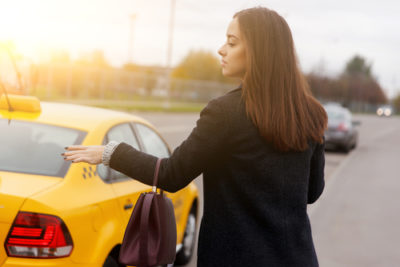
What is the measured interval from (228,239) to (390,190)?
373 inches

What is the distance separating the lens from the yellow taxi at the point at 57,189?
109 inches

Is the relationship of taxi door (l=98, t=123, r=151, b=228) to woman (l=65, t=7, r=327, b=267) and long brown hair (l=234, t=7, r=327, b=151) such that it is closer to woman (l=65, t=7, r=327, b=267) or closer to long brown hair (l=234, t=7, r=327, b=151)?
woman (l=65, t=7, r=327, b=267)

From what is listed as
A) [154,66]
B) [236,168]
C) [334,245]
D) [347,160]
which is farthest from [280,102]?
[154,66]

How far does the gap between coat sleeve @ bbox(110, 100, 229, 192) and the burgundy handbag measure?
5cm

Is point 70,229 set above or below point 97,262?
above

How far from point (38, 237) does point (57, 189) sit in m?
0.29

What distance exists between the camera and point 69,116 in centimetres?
376

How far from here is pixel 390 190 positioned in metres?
10.6

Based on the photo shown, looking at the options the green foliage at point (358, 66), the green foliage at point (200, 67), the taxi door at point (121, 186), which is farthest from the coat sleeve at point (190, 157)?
the green foliage at point (358, 66)

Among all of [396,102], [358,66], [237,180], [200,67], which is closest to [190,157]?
[237,180]

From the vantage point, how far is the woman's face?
6.57 ft

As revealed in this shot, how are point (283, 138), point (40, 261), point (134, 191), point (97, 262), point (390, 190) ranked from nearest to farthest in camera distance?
point (283, 138) < point (40, 261) < point (97, 262) < point (134, 191) < point (390, 190)

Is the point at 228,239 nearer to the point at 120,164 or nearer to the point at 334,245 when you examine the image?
the point at 120,164

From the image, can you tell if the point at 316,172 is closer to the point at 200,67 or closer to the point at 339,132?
the point at 339,132
